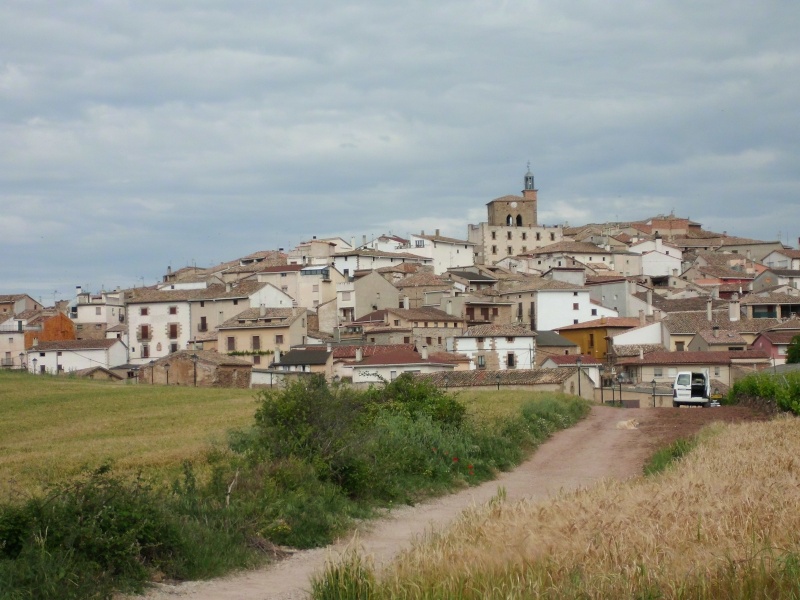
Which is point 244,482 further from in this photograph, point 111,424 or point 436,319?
point 436,319

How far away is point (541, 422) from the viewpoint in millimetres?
30625

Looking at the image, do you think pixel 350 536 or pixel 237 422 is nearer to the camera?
pixel 350 536

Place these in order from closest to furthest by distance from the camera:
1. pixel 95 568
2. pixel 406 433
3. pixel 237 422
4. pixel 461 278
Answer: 1. pixel 95 568
2. pixel 406 433
3. pixel 237 422
4. pixel 461 278

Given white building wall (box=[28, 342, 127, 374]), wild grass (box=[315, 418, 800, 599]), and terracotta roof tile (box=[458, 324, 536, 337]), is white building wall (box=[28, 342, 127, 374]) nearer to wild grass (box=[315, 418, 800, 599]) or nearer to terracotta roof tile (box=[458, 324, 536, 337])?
terracotta roof tile (box=[458, 324, 536, 337])

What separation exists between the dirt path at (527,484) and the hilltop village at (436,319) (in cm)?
2069

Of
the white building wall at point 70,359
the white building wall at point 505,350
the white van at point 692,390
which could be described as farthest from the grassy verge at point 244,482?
the white building wall at point 70,359

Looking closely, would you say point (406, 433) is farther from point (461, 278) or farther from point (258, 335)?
point (461, 278)

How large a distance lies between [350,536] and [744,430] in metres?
12.9

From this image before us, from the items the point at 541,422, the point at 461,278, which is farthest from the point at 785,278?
the point at 541,422

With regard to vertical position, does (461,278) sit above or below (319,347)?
above

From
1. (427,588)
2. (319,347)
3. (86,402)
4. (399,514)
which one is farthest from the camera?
(319,347)

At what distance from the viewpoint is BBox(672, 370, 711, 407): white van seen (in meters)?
→ 51.8

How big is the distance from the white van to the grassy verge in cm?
1844

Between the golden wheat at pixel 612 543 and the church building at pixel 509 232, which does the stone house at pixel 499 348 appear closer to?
the church building at pixel 509 232
